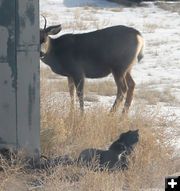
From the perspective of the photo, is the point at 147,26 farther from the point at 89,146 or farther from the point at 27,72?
the point at 27,72

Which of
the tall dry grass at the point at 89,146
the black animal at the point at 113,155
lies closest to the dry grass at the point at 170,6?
the tall dry grass at the point at 89,146

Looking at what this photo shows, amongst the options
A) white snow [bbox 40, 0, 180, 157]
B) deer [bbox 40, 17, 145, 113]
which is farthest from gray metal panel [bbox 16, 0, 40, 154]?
deer [bbox 40, 17, 145, 113]

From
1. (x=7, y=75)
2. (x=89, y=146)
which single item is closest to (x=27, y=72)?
(x=7, y=75)

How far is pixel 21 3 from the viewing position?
562 cm

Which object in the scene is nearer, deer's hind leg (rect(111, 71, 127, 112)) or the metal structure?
the metal structure

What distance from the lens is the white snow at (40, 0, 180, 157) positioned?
12750 mm

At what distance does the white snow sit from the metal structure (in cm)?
191

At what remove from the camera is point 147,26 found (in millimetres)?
21359

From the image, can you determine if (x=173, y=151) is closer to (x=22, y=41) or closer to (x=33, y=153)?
(x=33, y=153)

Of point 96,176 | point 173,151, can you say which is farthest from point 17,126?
point 173,151

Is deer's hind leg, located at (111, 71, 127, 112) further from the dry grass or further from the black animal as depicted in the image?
the dry grass

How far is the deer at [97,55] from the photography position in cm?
916

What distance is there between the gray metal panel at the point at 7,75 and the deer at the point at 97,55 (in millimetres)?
3374

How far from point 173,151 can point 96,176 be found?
1.74m
